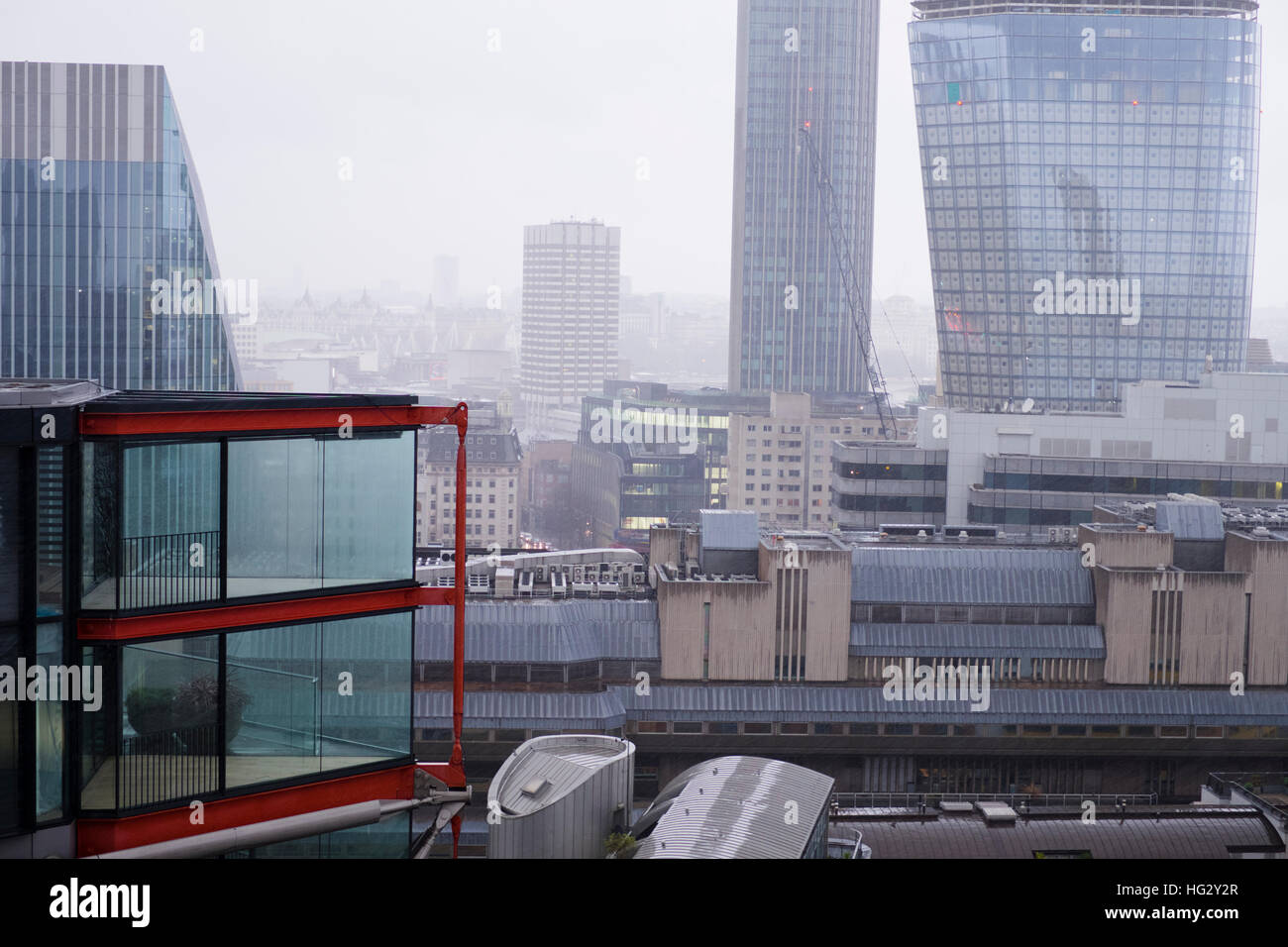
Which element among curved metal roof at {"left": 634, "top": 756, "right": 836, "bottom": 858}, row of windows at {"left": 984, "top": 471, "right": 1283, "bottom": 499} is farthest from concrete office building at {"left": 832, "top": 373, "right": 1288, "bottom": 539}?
curved metal roof at {"left": 634, "top": 756, "right": 836, "bottom": 858}

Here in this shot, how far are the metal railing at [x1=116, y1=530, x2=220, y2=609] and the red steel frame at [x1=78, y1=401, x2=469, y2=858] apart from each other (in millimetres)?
93

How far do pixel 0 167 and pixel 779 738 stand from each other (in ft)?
132

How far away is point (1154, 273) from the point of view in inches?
3602

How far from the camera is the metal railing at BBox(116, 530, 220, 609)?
Result: 6660 mm

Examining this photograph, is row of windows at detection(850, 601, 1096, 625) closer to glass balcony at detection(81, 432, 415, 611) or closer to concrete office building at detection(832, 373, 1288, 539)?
concrete office building at detection(832, 373, 1288, 539)

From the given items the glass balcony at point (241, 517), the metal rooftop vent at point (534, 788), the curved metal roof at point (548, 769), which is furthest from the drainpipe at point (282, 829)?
the metal rooftop vent at point (534, 788)

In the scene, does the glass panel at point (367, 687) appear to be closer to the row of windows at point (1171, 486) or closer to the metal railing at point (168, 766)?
the metal railing at point (168, 766)

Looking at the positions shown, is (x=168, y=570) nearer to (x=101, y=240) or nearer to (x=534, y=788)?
(x=534, y=788)

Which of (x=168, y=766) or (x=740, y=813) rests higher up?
(x=168, y=766)

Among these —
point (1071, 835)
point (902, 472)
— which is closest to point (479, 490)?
point (902, 472)
